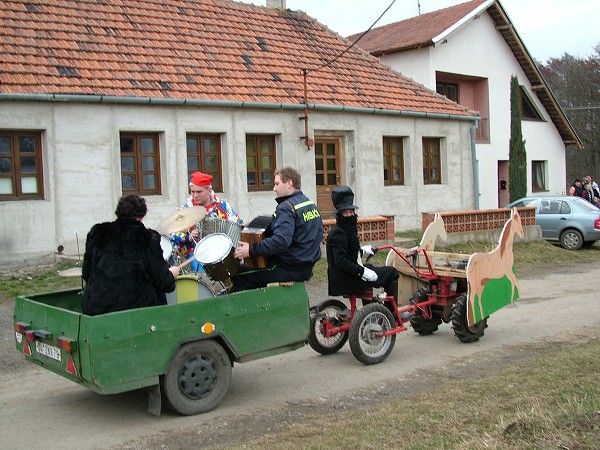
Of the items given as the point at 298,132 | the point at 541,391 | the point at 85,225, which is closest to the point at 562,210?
the point at 298,132

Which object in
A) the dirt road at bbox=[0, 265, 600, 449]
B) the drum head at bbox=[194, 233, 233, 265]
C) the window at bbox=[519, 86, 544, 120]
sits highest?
the window at bbox=[519, 86, 544, 120]

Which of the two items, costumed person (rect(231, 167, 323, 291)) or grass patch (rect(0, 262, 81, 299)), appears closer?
costumed person (rect(231, 167, 323, 291))

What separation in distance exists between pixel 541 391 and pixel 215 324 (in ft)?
8.88

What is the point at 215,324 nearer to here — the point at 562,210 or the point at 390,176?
the point at 390,176

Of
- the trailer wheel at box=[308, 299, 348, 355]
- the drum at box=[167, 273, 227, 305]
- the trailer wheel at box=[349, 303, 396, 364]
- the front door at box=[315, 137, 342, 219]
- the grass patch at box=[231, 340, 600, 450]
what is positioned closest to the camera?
the grass patch at box=[231, 340, 600, 450]

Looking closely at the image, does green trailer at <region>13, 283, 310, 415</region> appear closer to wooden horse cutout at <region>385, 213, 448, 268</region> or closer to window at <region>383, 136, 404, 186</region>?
wooden horse cutout at <region>385, 213, 448, 268</region>

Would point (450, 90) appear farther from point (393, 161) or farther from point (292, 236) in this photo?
point (292, 236)

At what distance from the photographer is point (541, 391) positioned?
5.90 m

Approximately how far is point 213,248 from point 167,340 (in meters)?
0.97

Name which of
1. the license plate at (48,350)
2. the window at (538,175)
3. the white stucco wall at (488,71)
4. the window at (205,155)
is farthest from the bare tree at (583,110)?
the license plate at (48,350)

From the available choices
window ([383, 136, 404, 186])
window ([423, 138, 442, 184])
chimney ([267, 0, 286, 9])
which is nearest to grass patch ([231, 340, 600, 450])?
window ([383, 136, 404, 186])

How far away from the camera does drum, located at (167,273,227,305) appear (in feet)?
21.2

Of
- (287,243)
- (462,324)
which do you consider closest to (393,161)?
(462,324)

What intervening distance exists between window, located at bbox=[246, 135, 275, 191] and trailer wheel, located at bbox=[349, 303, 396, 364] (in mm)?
10137
